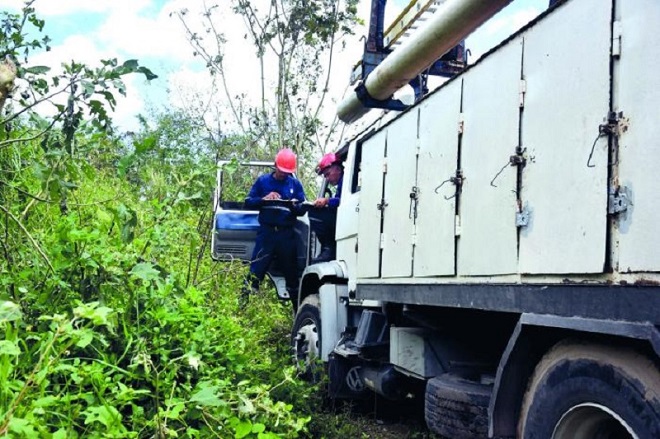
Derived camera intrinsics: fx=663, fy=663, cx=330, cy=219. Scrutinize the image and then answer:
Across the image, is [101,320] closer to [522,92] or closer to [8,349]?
Result: [8,349]

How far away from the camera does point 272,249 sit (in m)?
7.61

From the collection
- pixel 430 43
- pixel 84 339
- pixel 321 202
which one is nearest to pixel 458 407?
pixel 84 339

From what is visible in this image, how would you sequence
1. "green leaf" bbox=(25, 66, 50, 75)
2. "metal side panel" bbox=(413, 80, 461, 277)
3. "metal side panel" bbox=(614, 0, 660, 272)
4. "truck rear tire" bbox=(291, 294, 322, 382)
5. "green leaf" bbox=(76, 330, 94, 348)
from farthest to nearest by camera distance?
"truck rear tire" bbox=(291, 294, 322, 382) < "metal side panel" bbox=(413, 80, 461, 277) < "green leaf" bbox=(25, 66, 50, 75) < "green leaf" bbox=(76, 330, 94, 348) < "metal side panel" bbox=(614, 0, 660, 272)

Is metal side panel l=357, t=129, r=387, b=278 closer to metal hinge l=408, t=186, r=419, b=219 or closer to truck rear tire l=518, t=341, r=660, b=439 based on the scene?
metal hinge l=408, t=186, r=419, b=219

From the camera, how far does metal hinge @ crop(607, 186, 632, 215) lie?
243 cm

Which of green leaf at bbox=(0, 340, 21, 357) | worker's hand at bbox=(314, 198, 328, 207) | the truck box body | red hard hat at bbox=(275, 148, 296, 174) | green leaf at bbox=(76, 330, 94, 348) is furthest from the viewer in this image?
red hard hat at bbox=(275, 148, 296, 174)

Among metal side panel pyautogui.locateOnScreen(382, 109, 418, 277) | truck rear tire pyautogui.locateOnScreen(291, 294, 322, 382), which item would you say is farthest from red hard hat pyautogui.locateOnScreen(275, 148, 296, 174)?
metal side panel pyautogui.locateOnScreen(382, 109, 418, 277)

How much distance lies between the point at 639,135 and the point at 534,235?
74cm

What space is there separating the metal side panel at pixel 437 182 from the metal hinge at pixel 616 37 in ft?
4.44

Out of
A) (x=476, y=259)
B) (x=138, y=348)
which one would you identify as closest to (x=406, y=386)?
(x=476, y=259)

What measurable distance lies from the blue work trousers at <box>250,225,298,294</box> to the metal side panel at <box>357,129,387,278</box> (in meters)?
2.28

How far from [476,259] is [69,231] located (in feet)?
7.54

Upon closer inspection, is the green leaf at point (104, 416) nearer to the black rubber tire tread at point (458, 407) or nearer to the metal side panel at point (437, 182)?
the black rubber tire tread at point (458, 407)

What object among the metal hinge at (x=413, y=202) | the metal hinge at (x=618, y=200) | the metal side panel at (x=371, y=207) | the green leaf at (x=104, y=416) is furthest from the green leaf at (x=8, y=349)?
the metal side panel at (x=371, y=207)
